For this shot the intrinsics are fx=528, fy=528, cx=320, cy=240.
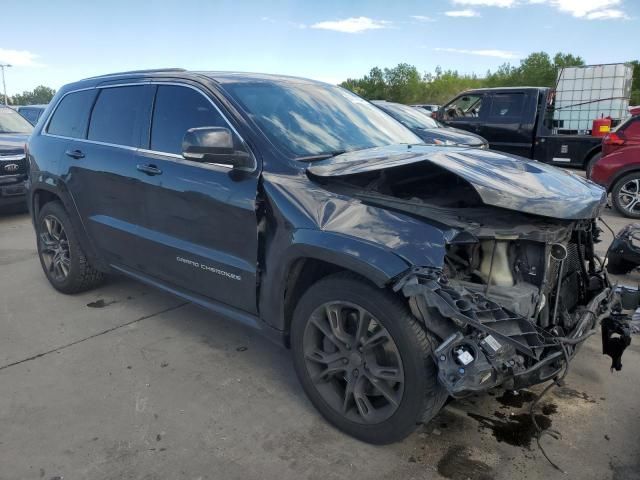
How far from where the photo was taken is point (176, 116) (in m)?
3.68

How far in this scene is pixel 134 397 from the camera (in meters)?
3.29

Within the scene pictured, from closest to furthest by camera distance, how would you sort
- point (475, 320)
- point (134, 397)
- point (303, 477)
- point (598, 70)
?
point (475, 320)
point (303, 477)
point (134, 397)
point (598, 70)

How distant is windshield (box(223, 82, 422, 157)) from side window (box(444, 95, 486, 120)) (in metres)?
9.32

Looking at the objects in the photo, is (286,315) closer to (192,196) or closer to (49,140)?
(192,196)

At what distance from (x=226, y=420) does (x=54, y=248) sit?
9.74 feet

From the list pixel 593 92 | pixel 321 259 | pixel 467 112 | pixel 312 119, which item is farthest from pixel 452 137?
pixel 593 92

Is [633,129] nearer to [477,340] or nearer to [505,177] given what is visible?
[505,177]

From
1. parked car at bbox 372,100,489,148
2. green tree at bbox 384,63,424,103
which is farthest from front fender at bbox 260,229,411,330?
green tree at bbox 384,63,424,103

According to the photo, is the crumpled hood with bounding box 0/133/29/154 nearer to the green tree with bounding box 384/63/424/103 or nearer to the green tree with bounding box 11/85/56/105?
the green tree with bounding box 384/63/424/103

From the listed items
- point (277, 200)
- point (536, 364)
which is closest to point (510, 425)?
point (536, 364)

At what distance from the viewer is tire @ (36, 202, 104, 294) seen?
4.76m

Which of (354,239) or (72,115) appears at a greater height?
(72,115)

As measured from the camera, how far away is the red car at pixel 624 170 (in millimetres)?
8477

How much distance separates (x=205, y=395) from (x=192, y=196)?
1.27 metres
